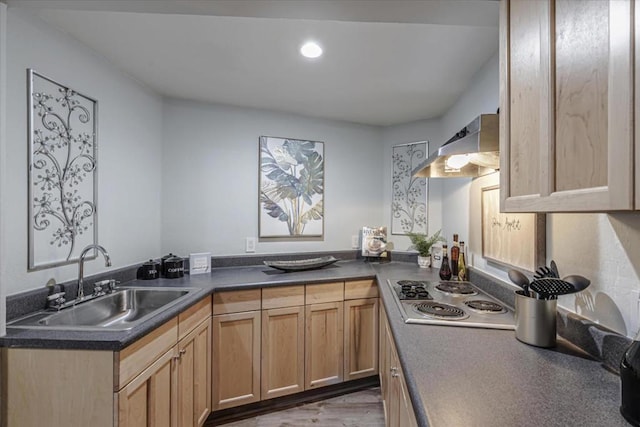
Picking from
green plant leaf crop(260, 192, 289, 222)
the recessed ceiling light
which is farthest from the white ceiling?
green plant leaf crop(260, 192, 289, 222)

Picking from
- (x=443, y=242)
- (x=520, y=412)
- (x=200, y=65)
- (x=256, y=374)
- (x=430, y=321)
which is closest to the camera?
(x=520, y=412)

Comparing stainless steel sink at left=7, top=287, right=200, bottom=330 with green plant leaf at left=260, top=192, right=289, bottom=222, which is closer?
stainless steel sink at left=7, top=287, right=200, bottom=330

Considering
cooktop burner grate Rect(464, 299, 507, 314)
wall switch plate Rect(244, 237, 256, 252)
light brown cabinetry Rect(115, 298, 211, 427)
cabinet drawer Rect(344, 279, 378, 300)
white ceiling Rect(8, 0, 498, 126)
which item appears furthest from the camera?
wall switch plate Rect(244, 237, 256, 252)

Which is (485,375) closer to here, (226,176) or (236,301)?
(236,301)

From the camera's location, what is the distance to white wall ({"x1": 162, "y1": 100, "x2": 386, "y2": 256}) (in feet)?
8.22

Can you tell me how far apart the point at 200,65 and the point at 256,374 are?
2073 mm

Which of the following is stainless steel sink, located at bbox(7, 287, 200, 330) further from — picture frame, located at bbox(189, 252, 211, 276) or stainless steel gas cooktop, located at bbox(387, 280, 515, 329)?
stainless steel gas cooktop, located at bbox(387, 280, 515, 329)

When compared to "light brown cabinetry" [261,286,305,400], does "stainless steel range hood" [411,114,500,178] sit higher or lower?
higher

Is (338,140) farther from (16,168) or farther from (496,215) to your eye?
(16,168)

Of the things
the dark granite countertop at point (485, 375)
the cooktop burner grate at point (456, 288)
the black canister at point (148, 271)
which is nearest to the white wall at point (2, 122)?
the dark granite countertop at point (485, 375)

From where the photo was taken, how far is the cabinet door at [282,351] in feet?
6.94

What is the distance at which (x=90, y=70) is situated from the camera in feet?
5.82

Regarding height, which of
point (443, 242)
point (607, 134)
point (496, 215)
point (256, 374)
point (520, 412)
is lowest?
point (256, 374)

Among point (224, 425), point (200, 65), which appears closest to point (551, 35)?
point (200, 65)
